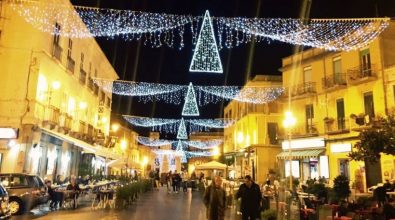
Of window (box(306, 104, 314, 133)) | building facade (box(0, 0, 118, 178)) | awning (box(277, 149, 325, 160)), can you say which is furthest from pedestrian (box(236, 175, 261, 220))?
window (box(306, 104, 314, 133))

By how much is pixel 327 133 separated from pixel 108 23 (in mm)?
18980

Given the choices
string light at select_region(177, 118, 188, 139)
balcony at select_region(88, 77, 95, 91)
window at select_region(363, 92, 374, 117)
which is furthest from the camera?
string light at select_region(177, 118, 188, 139)

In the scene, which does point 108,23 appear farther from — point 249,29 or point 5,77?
point 5,77

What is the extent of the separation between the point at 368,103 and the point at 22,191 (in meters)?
20.9

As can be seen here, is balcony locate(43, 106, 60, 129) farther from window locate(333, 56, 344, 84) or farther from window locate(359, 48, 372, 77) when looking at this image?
window locate(359, 48, 372, 77)

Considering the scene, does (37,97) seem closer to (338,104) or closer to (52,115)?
(52,115)

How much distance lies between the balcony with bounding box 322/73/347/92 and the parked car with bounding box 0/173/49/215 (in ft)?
67.2

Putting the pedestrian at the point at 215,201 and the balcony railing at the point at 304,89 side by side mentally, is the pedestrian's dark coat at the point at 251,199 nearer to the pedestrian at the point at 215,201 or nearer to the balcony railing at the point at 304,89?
the pedestrian at the point at 215,201

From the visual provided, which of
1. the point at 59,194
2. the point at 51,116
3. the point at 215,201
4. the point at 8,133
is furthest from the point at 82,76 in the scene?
the point at 215,201

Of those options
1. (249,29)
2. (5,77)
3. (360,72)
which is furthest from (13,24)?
(360,72)

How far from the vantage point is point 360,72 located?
2484 centimetres

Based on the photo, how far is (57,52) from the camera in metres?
22.9

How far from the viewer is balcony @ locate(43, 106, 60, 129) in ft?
69.0

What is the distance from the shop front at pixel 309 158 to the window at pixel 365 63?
6040 millimetres
